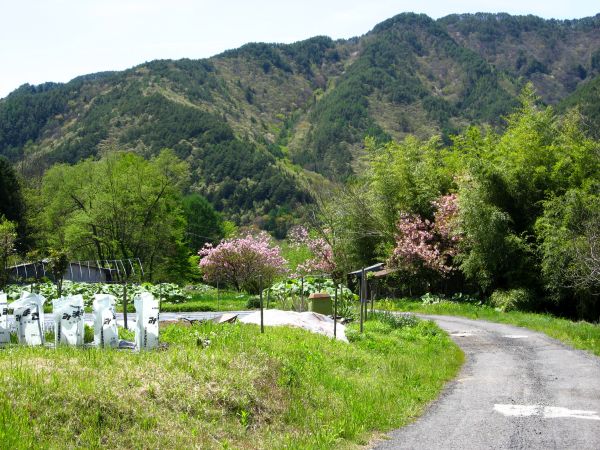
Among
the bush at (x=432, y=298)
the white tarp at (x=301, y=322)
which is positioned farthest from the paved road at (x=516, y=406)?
the bush at (x=432, y=298)

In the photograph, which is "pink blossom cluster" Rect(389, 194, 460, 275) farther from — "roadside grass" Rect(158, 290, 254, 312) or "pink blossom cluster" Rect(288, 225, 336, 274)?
"roadside grass" Rect(158, 290, 254, 312)

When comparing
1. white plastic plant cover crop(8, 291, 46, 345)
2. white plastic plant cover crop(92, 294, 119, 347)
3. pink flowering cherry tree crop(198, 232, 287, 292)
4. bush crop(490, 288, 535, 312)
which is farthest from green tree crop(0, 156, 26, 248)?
white plastic plant cover crop(92, 294, 119, 347)

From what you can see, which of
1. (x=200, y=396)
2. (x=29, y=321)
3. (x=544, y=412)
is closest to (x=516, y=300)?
(x=544, y=412)

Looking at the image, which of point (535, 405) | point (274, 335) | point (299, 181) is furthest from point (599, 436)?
point (299, 181)

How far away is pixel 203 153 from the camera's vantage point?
145500mm

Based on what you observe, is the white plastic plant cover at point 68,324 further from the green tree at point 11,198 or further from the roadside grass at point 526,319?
the green tree at point 11,198

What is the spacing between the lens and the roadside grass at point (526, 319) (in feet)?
57.1

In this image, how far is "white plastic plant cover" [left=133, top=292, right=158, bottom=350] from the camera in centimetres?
918

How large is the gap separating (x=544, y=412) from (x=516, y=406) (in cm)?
53

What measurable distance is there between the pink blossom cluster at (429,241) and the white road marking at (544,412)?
22704mm

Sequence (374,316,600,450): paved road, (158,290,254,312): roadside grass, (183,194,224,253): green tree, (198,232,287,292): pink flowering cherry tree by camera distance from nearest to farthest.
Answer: (374,316,600,450): paved road
(158,290,254,312): roadside grass
(198,232,287,292): pink flowering cherry tree
(183,194,224,253): green tree

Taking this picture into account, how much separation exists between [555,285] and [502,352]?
1064 centimetres

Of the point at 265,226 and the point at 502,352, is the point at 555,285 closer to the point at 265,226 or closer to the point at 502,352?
the point at 502,352

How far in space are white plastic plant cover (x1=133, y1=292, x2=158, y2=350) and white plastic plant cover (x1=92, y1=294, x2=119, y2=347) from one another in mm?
466
